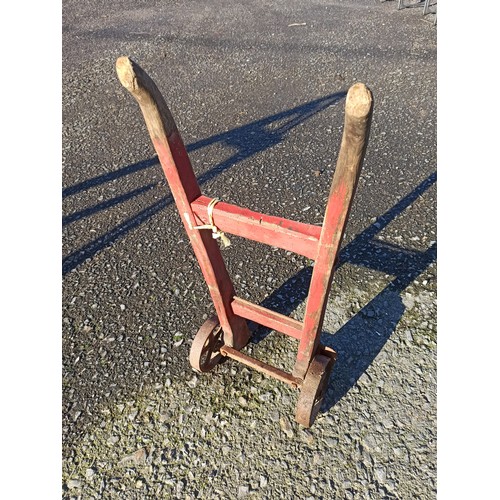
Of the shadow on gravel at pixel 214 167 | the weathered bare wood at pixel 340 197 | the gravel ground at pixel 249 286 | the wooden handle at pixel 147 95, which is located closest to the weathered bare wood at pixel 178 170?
the wooden handle at pixel 147 95

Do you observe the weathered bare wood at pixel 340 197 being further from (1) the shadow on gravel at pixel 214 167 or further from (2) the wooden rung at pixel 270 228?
(1) the shadow on gravel at pixel 214 167

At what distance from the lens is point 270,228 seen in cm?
191

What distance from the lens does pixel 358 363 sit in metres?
3.09

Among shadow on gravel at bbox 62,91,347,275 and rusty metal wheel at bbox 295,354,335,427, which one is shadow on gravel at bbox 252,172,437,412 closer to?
rusty metal wheel at bbox 295,354,335,427

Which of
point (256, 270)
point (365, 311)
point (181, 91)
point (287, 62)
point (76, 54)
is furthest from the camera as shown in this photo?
point (76, 54)

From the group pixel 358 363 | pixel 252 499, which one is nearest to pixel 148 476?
pixel 252 499

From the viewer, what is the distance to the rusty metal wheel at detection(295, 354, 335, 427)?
2.47m

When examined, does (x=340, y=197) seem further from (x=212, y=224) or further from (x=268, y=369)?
(x=268, y=369)

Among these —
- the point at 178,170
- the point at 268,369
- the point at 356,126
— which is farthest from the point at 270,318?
the point at 356,126

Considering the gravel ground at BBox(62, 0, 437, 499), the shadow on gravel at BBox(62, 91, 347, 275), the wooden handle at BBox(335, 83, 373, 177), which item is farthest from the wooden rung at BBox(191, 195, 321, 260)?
the shadow on gravel at BBox(62, 91, 347, 275)

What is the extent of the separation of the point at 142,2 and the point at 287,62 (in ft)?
16.1

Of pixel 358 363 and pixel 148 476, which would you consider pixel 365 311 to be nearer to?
pixel 358 363

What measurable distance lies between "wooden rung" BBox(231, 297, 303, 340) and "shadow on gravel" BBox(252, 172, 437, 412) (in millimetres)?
667

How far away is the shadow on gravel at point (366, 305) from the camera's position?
121 inches
